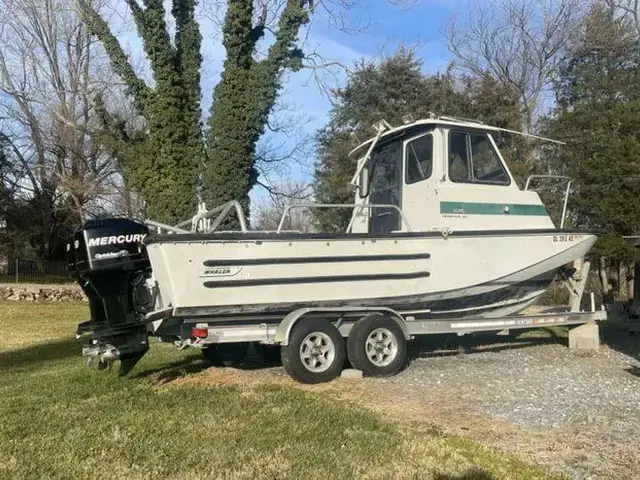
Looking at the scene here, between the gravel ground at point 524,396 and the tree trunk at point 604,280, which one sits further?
the tree trunk at point 604,280

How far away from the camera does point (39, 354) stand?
39.1 ft

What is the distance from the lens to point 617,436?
5.36 m

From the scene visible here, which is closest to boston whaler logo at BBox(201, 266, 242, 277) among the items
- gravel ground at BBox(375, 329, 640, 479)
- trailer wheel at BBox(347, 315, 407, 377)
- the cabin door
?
trailer wheel at BBox(347, 315, 407, 377)

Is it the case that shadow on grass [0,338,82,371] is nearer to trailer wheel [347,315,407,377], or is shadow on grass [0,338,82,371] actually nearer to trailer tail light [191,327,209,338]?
trailer tail light [191,327,209,338]

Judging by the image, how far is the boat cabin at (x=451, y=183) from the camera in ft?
28.5

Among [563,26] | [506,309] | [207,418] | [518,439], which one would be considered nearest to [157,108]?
[506,309]

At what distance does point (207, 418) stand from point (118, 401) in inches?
52.2

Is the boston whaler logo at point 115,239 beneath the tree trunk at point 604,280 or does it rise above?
above

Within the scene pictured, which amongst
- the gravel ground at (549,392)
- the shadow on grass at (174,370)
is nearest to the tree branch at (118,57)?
the shadow on grass at (174,370)

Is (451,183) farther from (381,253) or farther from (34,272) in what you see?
(34,272)

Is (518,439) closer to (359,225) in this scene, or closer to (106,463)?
(106,463)

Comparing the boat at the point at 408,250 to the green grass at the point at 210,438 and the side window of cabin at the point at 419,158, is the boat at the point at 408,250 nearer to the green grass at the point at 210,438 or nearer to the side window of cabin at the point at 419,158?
the side window of cabin at the point at 419,158

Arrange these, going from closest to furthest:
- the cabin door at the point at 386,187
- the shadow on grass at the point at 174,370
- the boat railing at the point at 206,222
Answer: the boat railing at the point at 206,222 < the shadow on grass at the point at 174,370 < the cabin door at the point at 386,187

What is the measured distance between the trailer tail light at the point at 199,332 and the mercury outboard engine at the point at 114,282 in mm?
568
